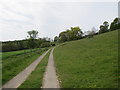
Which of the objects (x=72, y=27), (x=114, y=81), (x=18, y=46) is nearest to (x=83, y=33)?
(x=72, y=27)

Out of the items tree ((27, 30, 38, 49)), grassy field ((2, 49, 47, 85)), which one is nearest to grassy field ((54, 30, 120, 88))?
grassy field ((2, 49, 47, 85))

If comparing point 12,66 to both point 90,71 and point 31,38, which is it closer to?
point 90,71

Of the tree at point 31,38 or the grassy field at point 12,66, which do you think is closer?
the grassy field at point 12,66

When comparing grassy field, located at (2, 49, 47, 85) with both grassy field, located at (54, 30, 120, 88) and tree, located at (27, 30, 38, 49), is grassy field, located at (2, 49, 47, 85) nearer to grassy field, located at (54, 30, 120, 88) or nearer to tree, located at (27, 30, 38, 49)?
grassy field, located at (54, 30, 120, 88)

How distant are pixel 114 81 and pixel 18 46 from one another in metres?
64.4

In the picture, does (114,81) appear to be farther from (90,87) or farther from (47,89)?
(47,89)

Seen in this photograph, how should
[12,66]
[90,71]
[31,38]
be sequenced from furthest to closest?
[31,38], [12,66], [90,71]

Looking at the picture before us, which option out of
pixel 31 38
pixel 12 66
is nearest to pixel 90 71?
pixel 12 66

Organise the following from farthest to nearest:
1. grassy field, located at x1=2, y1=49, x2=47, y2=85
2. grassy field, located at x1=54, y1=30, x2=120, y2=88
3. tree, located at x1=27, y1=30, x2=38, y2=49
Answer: tree, located at x1=27, y1=30, x2=38, y2=49 < grassy field, located at x1=2, y1=49, x2=47, y2=85 < grassy field, located at x1=54, y1=30, x2=120, y2=88

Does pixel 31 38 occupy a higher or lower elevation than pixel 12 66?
higher

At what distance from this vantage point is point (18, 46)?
64.7m

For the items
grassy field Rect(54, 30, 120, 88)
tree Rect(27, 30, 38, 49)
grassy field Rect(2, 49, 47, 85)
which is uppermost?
tree Rect(27, 30, 38, 49)

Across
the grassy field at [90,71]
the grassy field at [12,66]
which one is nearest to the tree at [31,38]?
the grassy field at [12,66]

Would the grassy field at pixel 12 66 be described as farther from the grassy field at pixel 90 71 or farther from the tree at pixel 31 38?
the tree at pixel 31 38
